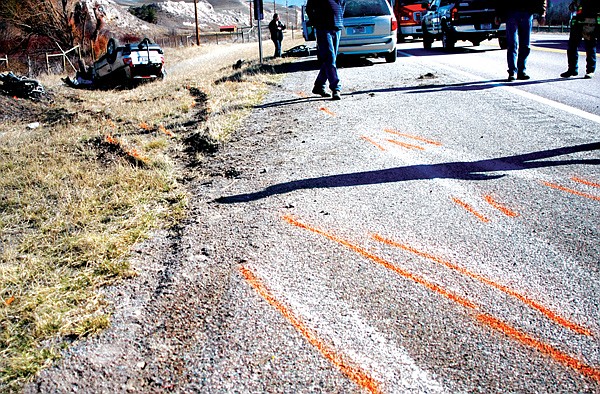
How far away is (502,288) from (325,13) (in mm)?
5812

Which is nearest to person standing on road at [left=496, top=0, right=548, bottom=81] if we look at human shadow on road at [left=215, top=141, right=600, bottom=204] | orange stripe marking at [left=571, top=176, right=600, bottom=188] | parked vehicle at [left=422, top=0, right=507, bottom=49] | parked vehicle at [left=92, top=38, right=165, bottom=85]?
human shadow on road at [left=215, top=141, right=600, bottom=204]

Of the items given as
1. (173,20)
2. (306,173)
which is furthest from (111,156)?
(173,20)

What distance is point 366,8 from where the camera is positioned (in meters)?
12.5

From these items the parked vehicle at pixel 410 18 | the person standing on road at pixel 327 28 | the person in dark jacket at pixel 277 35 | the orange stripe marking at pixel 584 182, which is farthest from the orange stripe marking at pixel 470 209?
the parked vehicle at pixel 410 18

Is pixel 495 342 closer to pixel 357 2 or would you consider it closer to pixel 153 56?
pixel 357 2

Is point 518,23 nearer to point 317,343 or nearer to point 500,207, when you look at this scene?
point 500,207

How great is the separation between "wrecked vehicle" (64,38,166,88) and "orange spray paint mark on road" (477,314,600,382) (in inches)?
630

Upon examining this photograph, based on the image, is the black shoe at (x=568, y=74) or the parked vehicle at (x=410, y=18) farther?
the parked vehicle at (x=410, y=18)

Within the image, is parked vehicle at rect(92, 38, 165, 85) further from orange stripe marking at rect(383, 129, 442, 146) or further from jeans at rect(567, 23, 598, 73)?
orange stripe marking at rect(383, 129, 442, 146)

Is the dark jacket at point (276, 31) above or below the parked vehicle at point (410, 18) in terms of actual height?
below

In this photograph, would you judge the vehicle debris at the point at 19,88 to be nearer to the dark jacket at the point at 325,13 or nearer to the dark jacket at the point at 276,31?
the dark jacket at the point at 325,13

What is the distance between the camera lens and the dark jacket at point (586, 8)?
7.82 meters

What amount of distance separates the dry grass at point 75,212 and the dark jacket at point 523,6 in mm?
4468

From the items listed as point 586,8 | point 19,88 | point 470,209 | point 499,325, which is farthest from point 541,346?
point 19,88
